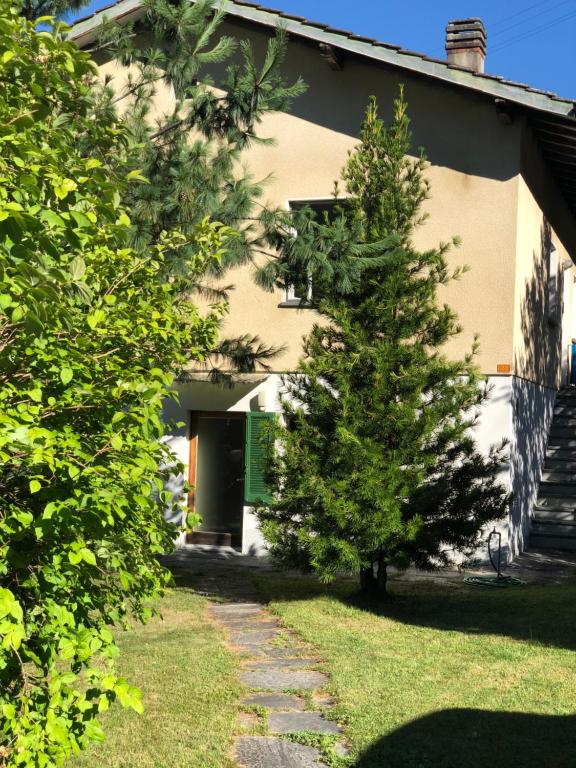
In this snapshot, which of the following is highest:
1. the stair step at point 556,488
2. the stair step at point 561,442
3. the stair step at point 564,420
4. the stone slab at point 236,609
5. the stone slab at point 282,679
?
the stair step at point 564,420

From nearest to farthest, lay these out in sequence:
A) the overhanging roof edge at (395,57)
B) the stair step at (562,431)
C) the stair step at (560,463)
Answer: the overhanging roof edge at (395,57), the stair step at (560,463), the stair step at (562,431)

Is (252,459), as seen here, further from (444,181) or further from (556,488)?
(556,488)

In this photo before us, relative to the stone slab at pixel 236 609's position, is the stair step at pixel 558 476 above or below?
above

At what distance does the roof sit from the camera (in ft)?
38.8

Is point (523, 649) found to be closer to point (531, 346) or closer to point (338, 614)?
point (338, 614)

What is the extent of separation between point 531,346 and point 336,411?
18.8 feet

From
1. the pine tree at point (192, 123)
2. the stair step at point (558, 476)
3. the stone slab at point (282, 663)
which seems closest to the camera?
the stone slab at point (282, 663)

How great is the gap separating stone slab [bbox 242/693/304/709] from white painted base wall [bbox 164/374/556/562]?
619 cm

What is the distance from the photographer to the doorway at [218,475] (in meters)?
14.4

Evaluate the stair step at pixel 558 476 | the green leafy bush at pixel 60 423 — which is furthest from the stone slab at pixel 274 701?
the stair step at pixel 558 476

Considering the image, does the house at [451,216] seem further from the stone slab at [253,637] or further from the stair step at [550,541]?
the stone slab at [253,637]

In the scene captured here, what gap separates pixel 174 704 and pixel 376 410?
401 cm

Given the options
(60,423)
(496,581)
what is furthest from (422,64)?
(60,423)

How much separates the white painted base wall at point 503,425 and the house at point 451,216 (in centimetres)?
2
